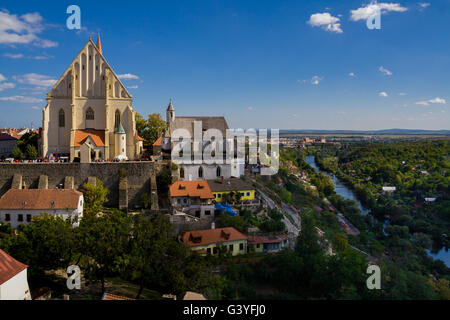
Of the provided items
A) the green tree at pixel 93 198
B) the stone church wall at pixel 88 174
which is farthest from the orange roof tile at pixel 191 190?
the green tree at pixel 93 198

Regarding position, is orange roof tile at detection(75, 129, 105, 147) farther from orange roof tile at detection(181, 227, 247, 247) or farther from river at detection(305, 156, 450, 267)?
river at detection(305, 156, 450, 267)

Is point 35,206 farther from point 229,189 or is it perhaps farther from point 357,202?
point 357,202

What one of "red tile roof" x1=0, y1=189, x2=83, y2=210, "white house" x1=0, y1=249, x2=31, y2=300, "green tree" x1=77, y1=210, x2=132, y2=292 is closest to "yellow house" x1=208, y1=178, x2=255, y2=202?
"red tile roof" x1=0, y1=189, x2=83, y2=210

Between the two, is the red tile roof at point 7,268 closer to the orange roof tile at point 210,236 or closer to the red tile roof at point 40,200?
the red tile roof at point 40,200
